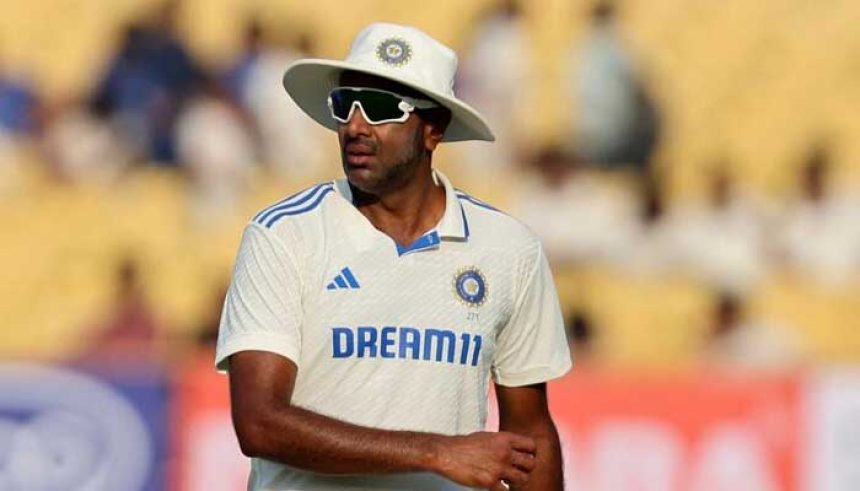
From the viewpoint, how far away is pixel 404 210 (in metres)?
4.19

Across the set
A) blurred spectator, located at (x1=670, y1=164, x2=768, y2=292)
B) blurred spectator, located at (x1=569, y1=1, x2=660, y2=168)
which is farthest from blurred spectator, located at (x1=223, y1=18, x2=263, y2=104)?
blurred spectator, located at (x1=670, y1=164, x2=768, y2=292)

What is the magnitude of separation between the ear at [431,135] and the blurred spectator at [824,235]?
23.2ft

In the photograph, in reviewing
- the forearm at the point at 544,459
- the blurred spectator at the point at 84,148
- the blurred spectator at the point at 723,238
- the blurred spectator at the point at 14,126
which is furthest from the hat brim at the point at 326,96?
the blurred spectator at the point at 14,126

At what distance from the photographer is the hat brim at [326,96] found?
409cm

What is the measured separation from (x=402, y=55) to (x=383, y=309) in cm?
56

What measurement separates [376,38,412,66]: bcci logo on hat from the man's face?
6cm

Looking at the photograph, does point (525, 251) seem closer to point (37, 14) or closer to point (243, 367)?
point (243, 367)

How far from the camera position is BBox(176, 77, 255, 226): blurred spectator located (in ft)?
36.3

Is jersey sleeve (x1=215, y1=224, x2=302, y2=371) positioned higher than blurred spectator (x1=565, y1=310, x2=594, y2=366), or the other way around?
jersey sleeve (x1=215, y1=224, x2=302, y2=371)

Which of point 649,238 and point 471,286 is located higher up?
point 471,286

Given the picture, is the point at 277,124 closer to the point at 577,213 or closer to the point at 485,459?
the point at 577,213

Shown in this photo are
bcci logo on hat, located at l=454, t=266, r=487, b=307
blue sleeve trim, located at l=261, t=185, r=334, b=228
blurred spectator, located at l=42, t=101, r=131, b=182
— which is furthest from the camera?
blurred spectator, located at l=42, t=101, r=131, b=182

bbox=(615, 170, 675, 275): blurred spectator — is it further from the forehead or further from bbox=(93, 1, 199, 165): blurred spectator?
the forehead

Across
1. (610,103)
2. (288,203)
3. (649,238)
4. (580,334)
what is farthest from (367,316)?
(610,103)
